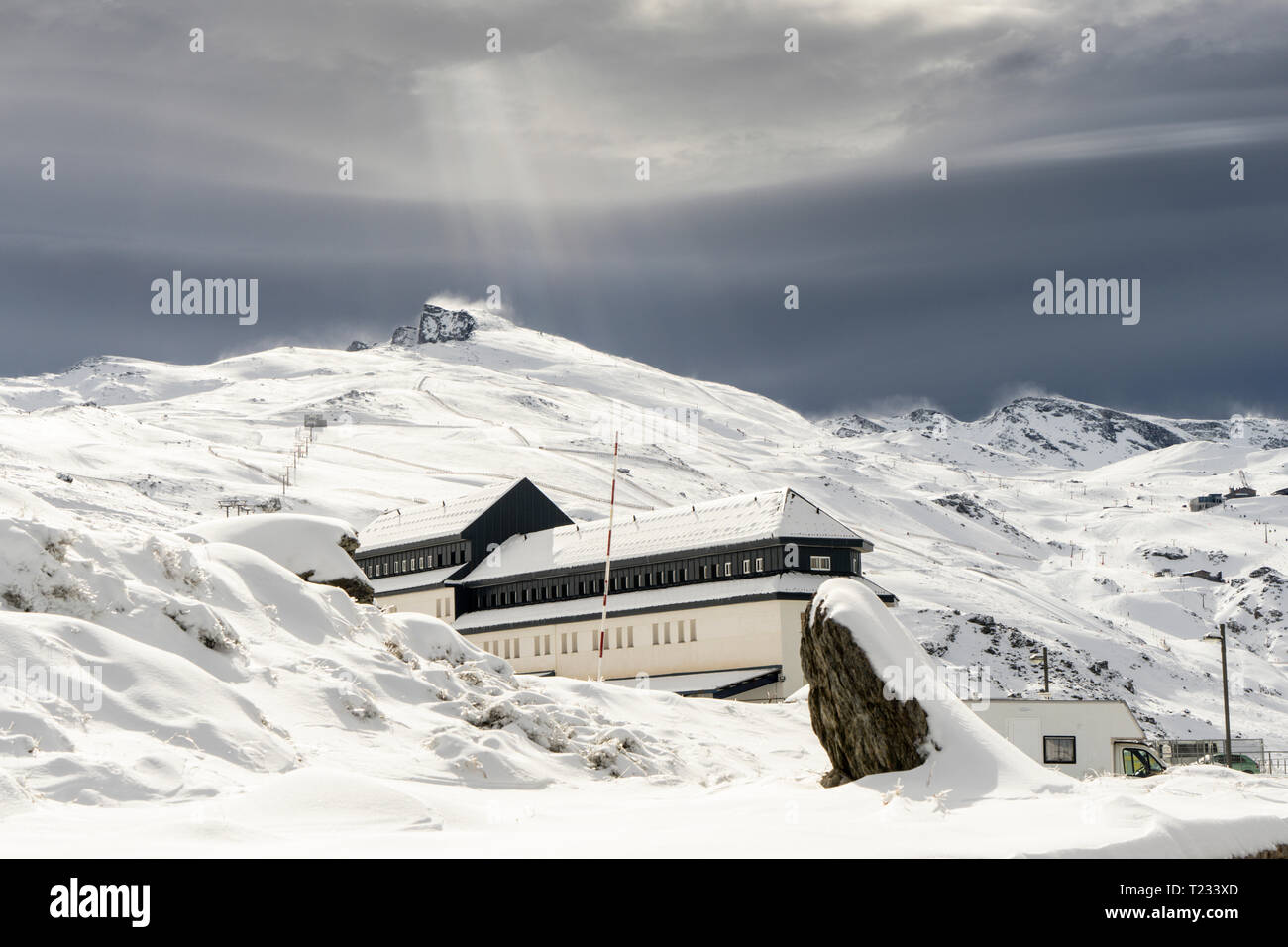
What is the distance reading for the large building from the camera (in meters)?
66.9

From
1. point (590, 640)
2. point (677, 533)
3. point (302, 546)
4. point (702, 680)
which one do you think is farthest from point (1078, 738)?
point (590, 640)

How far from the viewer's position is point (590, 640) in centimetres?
7394

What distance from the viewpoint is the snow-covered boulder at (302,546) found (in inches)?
1309

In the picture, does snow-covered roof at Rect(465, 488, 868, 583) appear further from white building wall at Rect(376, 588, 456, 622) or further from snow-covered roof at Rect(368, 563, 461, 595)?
snow-covered roof at Rect(368, 563, 461, 595)

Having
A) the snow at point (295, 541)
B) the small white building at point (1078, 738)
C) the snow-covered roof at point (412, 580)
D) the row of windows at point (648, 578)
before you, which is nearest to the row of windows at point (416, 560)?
Answer: the snow-covered roof at point (412, 580)

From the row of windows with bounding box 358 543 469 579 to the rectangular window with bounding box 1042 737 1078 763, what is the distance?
51.7 meters

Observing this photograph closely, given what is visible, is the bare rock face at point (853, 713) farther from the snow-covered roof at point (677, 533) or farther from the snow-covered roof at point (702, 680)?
the snow-covered roof at point (677, 533)

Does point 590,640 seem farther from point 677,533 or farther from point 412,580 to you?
point 412,580

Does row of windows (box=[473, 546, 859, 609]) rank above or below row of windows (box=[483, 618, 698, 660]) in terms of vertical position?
above

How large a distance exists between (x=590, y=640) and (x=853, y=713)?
57324 millimetres

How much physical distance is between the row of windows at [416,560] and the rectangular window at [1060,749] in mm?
51696

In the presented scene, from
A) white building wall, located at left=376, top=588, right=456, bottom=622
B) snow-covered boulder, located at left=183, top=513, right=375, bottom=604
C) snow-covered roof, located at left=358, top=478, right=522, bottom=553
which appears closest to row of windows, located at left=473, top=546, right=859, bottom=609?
white building wall, located at left=376, top=588, right=456, bottom=622

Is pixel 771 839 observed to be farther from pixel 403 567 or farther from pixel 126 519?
pixel 126 519
